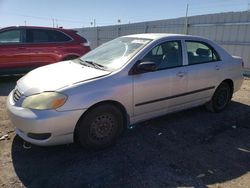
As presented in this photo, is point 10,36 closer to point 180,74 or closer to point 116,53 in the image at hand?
point 116,53

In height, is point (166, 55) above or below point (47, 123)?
above

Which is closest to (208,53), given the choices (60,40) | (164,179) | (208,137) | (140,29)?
(208,137)

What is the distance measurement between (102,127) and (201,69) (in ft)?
7.24

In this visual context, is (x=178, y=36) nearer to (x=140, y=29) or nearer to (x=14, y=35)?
(x=14, y=35)

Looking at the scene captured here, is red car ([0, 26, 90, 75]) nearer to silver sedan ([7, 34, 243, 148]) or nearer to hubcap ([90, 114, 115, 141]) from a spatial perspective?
silver sedan ([7, 34, 243, 148])

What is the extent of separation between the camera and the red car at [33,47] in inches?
301

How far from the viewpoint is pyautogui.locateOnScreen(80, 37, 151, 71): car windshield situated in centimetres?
399

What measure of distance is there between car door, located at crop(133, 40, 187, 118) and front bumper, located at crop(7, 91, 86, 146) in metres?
1.00

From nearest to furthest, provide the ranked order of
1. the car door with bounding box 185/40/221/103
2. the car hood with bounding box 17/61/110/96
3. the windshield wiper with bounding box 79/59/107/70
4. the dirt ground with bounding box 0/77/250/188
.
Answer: the dirt ground with bounding box 0/77/250/188, the car hood with bounding box 17/61/110/96, the windshield wiper with bounding box 79/59/107/70, the car door with bounding box 185/40/221/103

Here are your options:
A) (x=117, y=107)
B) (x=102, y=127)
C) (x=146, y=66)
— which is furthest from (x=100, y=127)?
(x=146, y=66)

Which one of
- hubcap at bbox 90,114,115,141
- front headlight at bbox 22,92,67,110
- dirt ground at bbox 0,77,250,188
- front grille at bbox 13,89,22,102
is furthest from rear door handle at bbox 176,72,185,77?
front grille at bbox 13,89,22,102

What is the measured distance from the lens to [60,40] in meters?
8.28

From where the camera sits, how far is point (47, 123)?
3.21 metres

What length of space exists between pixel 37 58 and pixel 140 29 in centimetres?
796
